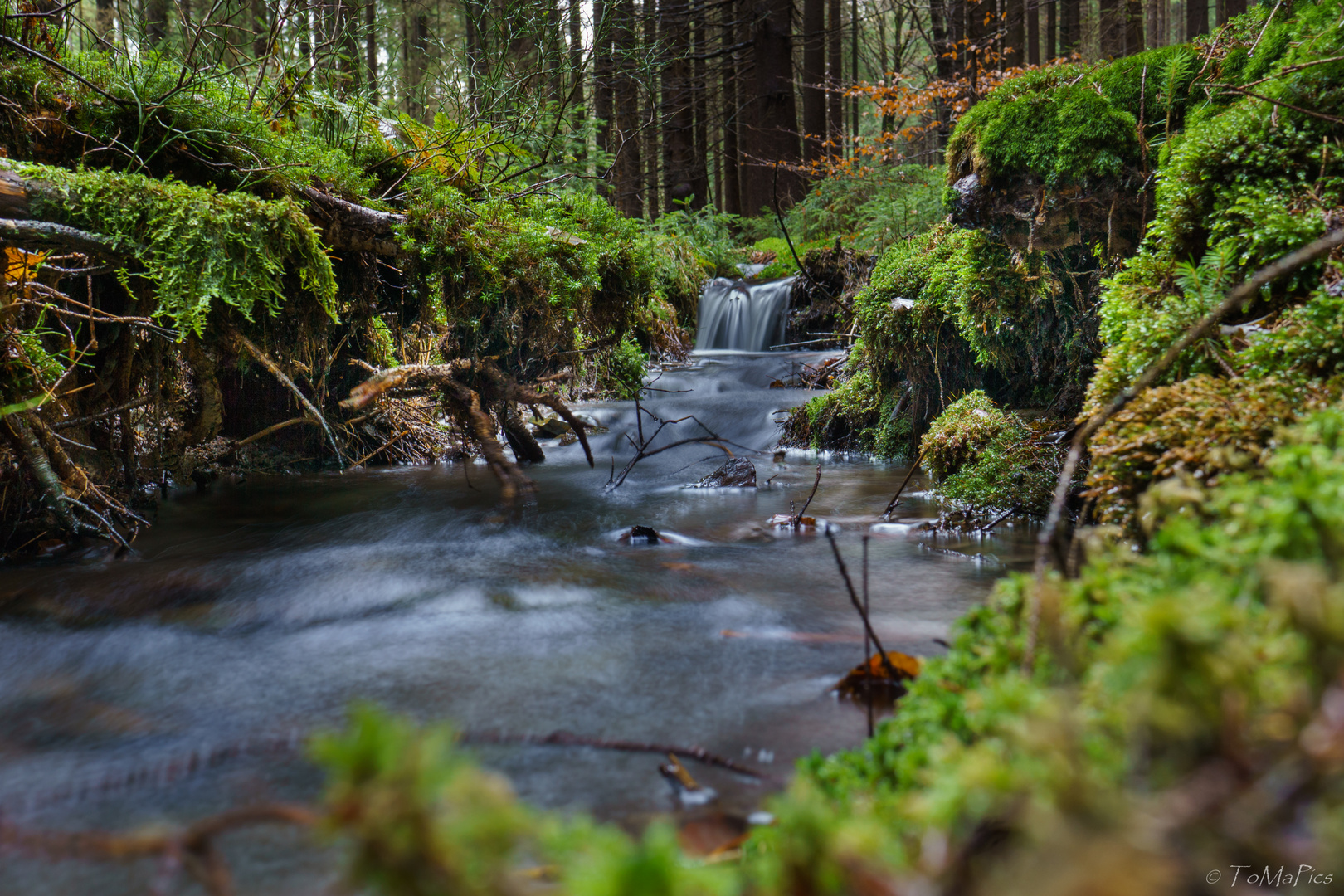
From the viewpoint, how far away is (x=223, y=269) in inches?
147

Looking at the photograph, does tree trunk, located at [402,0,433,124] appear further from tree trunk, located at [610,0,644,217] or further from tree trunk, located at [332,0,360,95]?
tree trunk, located at [610,0,644,217]

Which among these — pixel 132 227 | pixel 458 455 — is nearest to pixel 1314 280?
pixel 132 227

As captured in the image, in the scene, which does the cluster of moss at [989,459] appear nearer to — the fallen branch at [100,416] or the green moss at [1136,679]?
the green moss at [1136,679]

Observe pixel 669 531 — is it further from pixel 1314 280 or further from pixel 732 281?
pixel 732 281

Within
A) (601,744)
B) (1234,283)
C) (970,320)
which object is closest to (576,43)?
(970,320)

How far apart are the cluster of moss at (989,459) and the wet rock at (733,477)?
141cm

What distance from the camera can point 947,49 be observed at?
12234 mm

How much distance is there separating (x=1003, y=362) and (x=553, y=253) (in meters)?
3.51

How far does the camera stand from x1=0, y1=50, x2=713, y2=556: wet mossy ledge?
363 cm

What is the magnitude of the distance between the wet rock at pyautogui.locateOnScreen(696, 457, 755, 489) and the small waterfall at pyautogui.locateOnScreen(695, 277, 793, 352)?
20.5 ft

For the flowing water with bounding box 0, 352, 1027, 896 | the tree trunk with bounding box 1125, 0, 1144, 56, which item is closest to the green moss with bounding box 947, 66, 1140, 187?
the flowing water with bounding box 0, 352, 1027, 896

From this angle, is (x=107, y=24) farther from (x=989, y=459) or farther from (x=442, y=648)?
(x=989, y=459)

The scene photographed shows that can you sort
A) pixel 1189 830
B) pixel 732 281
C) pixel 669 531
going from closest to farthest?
pixel 1189 830 < pixel 669 531 < pixel 732 281

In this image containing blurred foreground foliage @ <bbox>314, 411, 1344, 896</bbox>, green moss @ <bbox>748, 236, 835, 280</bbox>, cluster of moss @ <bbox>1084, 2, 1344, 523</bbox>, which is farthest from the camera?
green moss @ <bbox>748, 236, 835, 280</bbox>
